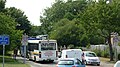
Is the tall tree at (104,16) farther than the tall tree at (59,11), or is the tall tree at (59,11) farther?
the tall tree at (59,11)

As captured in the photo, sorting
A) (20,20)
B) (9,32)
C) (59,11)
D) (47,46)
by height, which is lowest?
(47,46)

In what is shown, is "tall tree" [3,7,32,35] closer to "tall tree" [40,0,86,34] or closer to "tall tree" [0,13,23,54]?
"tall tree" [40,0,86,34]

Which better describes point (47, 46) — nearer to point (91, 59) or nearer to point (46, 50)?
point (46, 50)

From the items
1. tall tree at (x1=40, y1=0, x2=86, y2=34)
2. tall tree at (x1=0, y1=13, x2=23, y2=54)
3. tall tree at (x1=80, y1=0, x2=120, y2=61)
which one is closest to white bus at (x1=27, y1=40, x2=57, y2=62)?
tall tree at (x1=0, y1=13, x2=23, y2=54)

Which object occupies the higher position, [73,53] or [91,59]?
[73,53]

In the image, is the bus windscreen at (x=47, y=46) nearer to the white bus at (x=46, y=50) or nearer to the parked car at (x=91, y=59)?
the white bus at (x=46, y=50)

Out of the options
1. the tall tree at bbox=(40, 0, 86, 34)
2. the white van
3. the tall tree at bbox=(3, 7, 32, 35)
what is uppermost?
the tall tree at bbox=(40, 0, 86, 34)

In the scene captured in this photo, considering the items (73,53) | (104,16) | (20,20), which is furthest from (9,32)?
(20,20)

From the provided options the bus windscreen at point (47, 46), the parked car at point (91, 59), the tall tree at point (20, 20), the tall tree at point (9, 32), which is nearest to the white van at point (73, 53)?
the parked car at point (91, 59)

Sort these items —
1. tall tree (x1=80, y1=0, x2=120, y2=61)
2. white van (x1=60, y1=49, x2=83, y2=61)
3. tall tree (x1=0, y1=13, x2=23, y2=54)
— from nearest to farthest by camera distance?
white van (x1=60, y1=49, x2=83, y2=61)
tall tree (x1=80, y1=0, x2=120, y2=61)
tall tree (x1=0, y1=13, x2=23, y2=54)

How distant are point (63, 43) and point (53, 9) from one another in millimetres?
41867

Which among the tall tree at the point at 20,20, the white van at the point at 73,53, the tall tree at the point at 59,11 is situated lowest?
the white van at the point at 73,53

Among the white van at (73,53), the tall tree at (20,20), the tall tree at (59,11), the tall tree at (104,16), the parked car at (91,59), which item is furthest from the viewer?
the tall tree at (59,11)

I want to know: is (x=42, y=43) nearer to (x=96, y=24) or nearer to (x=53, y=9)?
(x=96, y=24)
